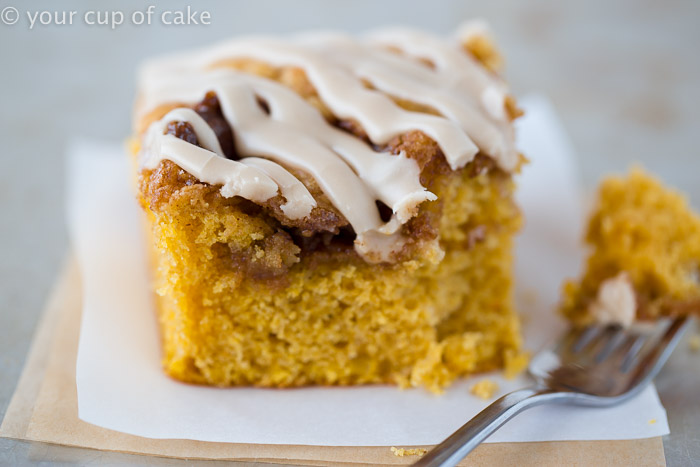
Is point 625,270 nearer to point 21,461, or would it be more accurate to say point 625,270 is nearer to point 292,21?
point 21,461

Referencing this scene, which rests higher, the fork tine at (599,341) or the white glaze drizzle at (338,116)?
the white glaze drizzle at (338,116)

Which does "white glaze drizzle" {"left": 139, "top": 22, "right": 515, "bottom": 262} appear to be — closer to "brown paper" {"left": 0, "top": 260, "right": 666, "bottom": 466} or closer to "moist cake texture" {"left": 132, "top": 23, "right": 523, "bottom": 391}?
"moist cake texture" {"left": 132, "top": 23, "right": 523, "bottom": 391}

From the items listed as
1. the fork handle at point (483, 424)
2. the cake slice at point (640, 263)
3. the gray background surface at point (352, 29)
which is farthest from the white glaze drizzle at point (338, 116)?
the gray background surface at point (352, 29)

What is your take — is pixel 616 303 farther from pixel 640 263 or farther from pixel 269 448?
pixel 269 448

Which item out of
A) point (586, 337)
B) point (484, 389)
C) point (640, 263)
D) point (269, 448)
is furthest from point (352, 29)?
point (269, 448)

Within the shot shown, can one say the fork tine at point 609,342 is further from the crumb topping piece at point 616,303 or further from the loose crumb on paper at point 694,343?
the loose crumb on paper at point 694,343

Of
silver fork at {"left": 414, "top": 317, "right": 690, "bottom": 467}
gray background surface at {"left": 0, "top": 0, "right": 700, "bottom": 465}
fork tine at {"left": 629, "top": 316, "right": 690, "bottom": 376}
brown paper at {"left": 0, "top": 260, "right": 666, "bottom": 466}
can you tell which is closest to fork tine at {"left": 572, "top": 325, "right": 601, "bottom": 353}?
silver fork at {"left": 414, "top": 317, "right": 690, "bottom": 467}

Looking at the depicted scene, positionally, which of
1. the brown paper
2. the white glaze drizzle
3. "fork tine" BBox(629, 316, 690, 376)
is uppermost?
the white glaze drizzle
